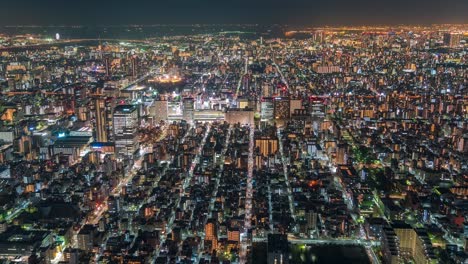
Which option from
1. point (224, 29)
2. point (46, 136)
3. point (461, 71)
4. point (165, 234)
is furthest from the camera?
point (224, 29)

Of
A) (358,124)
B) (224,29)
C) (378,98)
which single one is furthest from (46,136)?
(224,29)

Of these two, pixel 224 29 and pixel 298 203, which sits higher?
pixel 224 29

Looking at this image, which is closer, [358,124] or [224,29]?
[358,124]

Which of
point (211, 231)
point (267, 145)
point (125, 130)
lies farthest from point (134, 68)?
point (211, 231)

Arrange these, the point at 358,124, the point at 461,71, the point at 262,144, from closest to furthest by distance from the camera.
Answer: the point at 262,144 → the point at 358,124 → the point at 461,71

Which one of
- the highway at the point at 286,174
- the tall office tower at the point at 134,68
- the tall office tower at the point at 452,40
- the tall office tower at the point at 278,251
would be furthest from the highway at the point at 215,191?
the tall office tower at the point at 452,40

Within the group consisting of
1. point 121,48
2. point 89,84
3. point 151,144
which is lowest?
point 151,144

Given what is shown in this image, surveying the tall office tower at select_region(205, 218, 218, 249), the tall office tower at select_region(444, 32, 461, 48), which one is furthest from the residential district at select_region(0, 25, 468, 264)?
the tall office tower at select_region(444, 32, 461, 48)

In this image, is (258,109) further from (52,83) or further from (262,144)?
(52,83)
